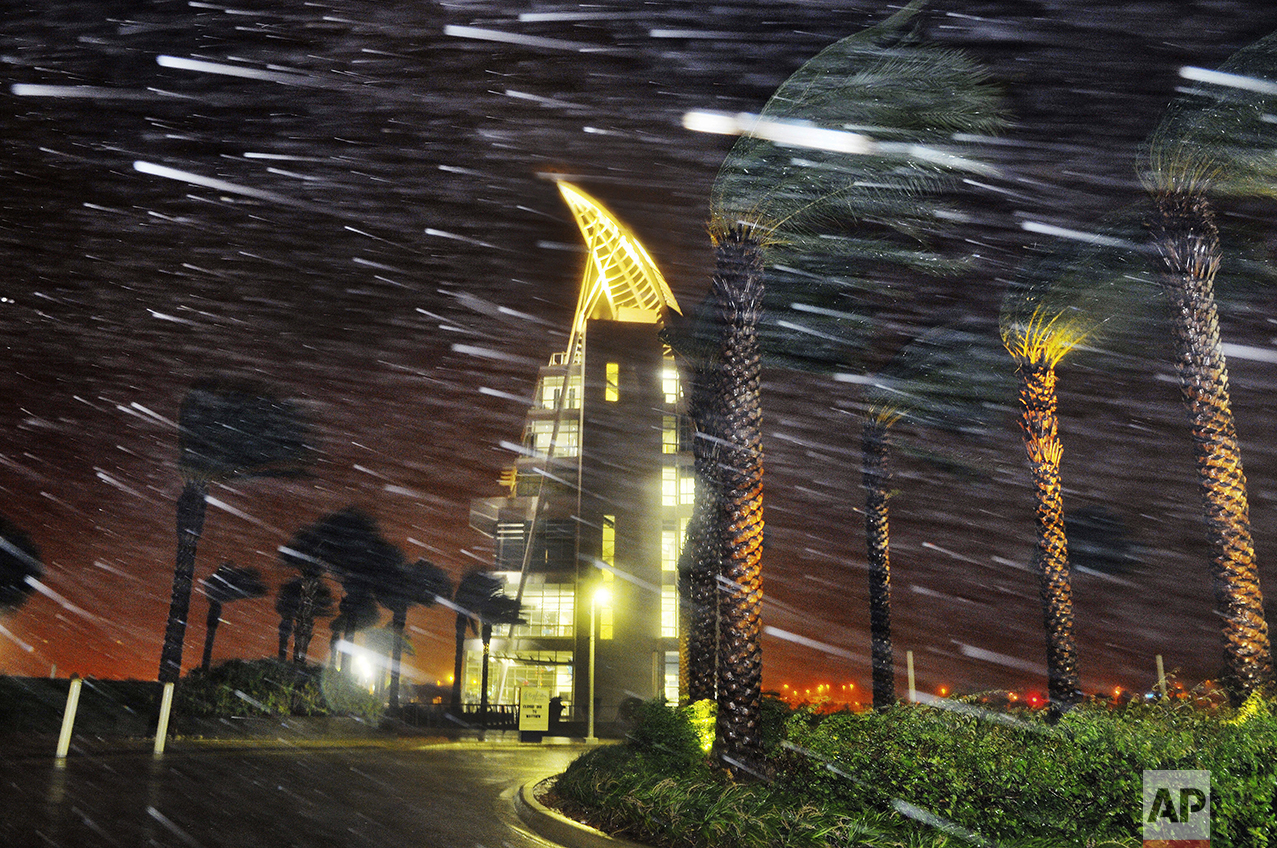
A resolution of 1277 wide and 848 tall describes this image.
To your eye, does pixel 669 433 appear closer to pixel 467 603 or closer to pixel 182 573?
pixel 467 603

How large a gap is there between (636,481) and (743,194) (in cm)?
3438

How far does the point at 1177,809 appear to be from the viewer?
20.3 ft

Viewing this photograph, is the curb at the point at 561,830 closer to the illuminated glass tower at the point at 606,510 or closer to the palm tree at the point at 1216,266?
the palm tree at the point at 1216,266

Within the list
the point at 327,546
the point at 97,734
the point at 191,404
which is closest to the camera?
the point at 97,734

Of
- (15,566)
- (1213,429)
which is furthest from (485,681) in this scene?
(1213,429)

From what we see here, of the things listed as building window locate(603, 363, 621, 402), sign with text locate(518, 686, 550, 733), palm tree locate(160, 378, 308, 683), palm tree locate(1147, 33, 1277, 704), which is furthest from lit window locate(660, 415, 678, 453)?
palm tree locate(1147, 33, 1277, 704)

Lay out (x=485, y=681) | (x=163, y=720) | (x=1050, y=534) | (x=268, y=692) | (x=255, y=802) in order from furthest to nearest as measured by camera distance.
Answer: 1. (x=485, y=681)
2. (x=268, y=692)
3. (x=163, y=720)
4. (x=1050, y=534)
5. (x=255, y=802)

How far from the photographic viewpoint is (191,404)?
25.8 metres

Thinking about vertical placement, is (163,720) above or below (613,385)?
below

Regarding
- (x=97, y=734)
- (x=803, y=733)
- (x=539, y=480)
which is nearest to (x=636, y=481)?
(x=539, y=480)

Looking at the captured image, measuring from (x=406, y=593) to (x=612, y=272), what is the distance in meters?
24.8

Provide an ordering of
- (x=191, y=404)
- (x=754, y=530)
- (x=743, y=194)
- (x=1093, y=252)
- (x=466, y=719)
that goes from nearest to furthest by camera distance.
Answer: (x=754, y=530) → (x=743, y=194) → (x=1093, y=252) → (x=191, y=404) → (x=466, y=719)

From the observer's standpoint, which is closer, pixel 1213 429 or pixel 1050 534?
pixel 1213 429

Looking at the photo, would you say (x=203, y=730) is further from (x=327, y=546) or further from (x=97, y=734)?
(x=327, y=546)
